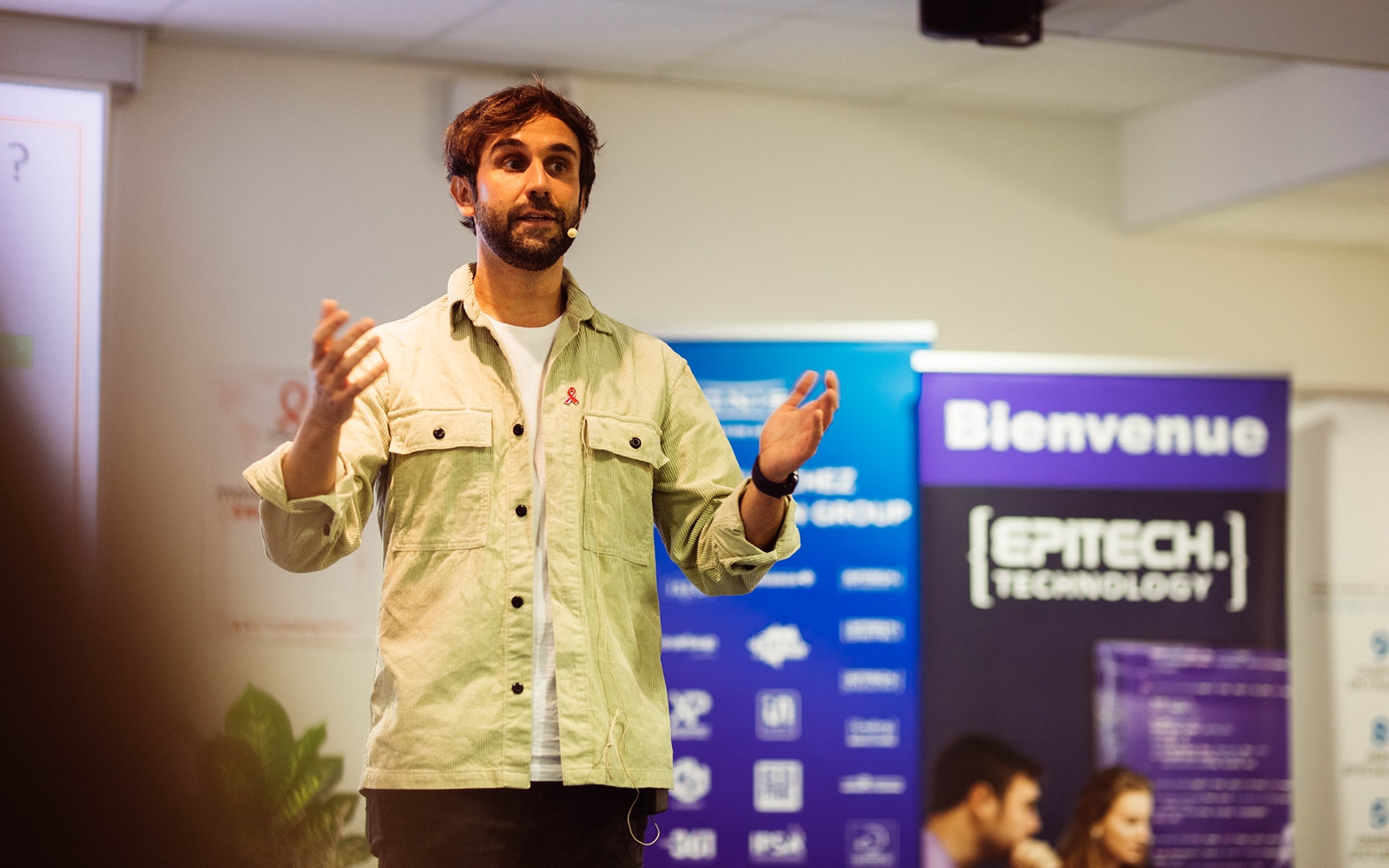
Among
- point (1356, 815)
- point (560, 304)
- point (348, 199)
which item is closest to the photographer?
point (560, 304)

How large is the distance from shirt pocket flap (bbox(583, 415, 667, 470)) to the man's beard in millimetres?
197

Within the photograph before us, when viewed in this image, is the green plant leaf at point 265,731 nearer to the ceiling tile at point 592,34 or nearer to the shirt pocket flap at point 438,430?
the shirt pocket flap at point 438,430

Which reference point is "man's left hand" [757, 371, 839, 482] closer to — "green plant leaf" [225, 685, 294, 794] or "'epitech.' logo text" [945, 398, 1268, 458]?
"green plant leaf" [225, 685, 294, 794]

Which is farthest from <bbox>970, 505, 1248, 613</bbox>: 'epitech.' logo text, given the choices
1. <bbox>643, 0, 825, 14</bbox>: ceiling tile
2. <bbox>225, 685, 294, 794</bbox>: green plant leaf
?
<bbox>225, 685, 294, 794</bbox>: green plant leaf

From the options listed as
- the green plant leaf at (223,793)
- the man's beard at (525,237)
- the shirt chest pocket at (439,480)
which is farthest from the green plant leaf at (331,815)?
the green plant leaf at (223,793)

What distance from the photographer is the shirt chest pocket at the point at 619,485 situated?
1632 millimetres

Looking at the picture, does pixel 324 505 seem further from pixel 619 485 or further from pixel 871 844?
pixel 871 844

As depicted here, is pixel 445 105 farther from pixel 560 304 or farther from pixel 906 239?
pixel 560 304

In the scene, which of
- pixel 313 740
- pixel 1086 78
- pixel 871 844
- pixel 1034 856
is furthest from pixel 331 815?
pixel 1086 78

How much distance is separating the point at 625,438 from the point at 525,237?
0.26 metres

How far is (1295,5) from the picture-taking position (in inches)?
123

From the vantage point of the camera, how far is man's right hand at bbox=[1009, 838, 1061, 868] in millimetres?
4145

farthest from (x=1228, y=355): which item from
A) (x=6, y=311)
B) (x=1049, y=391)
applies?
(x=6, y=311)

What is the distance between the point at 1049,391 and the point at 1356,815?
204cm
